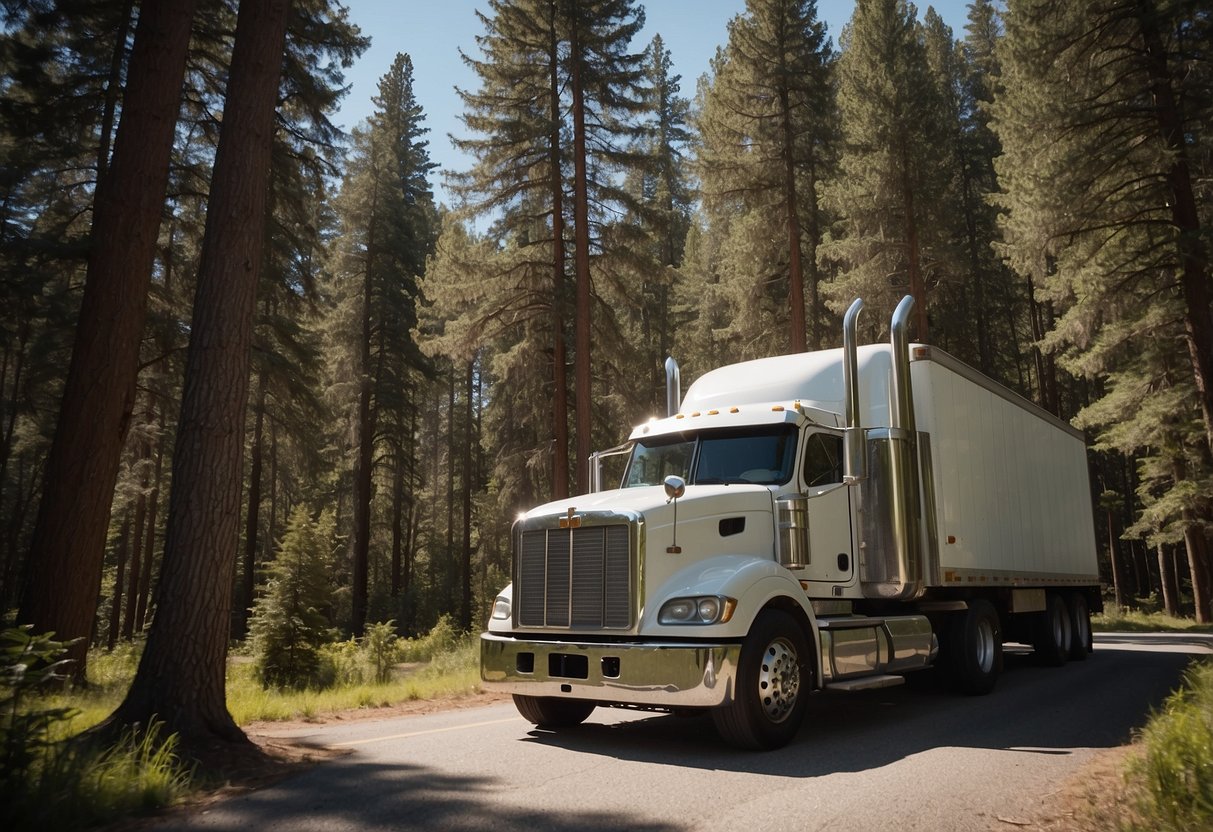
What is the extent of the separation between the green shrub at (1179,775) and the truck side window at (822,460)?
3556mm

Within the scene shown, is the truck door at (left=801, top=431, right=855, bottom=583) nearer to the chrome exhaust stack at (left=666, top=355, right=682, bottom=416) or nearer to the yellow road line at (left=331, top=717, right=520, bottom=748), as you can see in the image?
the chrome exhaust stack at (left=666, top=355, right=682, bottom=416)

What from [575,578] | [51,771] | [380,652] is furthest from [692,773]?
[380,652]

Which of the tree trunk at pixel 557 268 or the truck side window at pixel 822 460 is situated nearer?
the truck side window at pixel 822 460

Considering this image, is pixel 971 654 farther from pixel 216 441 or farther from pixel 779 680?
pixel 216 441

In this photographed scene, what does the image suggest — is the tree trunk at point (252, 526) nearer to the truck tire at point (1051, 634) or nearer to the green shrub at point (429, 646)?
the green shrub at point (429, 646)

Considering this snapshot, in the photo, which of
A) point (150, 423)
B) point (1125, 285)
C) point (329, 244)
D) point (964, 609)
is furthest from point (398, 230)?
point (964, 609)

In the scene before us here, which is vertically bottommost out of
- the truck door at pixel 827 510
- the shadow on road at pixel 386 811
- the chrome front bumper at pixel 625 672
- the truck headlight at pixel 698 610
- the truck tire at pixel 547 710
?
the shadow on road at pixel 386 811

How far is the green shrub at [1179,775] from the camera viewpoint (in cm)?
376

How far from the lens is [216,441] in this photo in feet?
22.0

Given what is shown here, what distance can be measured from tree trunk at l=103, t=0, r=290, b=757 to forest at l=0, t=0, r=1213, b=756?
26 millimetres

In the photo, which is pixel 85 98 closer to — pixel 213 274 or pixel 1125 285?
pixel 213 274

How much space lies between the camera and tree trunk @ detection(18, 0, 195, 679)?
977 cm

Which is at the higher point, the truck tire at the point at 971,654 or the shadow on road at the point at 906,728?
the truck tire at the point at 971,654

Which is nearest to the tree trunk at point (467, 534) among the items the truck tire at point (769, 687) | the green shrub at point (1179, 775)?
the truck tire at point (769, 687)
